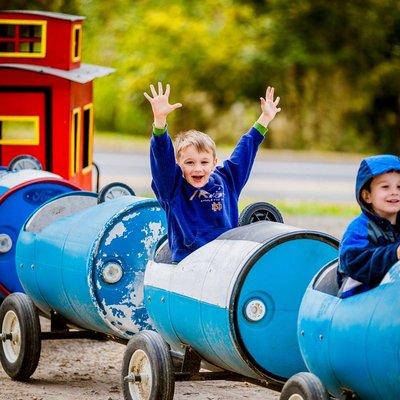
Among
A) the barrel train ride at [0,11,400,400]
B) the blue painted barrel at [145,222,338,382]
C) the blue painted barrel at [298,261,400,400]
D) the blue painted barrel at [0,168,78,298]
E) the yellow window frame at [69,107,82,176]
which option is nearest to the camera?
the blue painted barrel at [298,261,400,400]

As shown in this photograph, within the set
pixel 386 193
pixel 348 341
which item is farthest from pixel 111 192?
pixel 348 341

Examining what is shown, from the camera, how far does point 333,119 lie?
3312 centimetres

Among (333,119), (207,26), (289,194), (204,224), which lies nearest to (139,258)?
(204,224)

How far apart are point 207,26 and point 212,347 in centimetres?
2980

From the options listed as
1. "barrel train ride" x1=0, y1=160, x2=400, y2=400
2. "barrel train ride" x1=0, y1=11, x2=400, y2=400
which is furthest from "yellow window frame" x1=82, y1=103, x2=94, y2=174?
"barrel train ride" x1=0, y1=160, x2=400, y2=400

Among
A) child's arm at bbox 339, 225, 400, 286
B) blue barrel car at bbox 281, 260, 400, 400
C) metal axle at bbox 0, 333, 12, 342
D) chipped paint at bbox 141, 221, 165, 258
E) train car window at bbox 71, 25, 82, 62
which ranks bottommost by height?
metal axle at bbox 0, 333, 12, 342

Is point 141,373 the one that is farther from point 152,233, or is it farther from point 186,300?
point 152,233

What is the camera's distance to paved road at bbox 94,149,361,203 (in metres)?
21.0

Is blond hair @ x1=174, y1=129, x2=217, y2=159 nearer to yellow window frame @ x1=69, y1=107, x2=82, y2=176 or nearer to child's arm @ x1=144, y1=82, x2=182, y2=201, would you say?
child's arm @ x1=144, y1=82, x2=182, y2=201

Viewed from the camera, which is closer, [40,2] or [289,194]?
[40,2]

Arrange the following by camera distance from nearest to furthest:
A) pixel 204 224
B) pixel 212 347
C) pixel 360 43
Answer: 1. pixel 212 347
2. pixel 204 224
3. pixel 360 43

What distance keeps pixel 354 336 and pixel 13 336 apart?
3.37 metres

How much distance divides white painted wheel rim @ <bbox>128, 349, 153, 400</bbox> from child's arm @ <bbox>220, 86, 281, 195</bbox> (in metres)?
1.05

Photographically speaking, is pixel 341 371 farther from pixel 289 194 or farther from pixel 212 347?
pixel 289 194
